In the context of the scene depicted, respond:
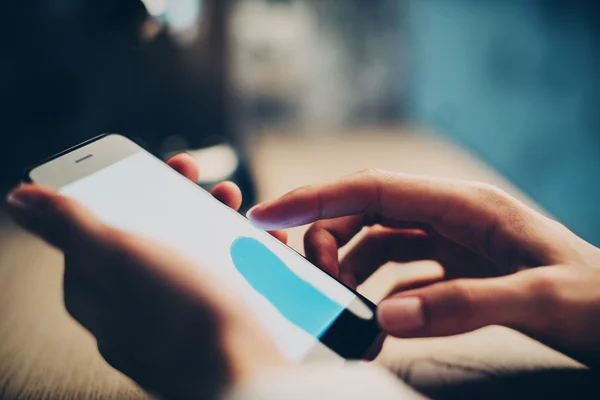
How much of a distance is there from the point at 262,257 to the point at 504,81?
2.13 ft

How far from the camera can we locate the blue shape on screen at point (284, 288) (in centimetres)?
29

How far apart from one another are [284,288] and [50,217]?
0.49 feet

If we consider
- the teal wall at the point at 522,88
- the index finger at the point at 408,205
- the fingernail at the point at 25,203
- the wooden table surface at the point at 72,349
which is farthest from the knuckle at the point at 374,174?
the teal wall at the point at 522,88

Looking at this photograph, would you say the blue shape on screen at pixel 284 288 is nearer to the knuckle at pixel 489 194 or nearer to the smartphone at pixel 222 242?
the smartphone at pixel 222 242

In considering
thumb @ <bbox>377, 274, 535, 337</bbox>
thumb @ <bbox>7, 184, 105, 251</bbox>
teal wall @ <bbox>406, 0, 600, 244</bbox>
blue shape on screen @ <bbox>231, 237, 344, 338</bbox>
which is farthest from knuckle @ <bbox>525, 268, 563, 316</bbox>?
teal wall @ <bbox>406, 0, 600, 244</bbox>

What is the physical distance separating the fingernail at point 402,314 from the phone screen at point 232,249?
3cm

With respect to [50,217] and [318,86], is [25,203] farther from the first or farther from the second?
[318,86]

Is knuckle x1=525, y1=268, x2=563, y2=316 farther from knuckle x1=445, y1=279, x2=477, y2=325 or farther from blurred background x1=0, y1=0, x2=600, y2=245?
blurred background x1=0, y1=0, x2=600, y2=245

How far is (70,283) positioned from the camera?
0.30m

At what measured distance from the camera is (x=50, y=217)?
0.82ft

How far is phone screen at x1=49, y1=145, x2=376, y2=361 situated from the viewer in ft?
0.95

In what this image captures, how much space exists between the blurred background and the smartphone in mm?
147

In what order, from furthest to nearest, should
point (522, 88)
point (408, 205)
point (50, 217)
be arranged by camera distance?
point (522, 88) → point (408, 205) → point (50, 217)

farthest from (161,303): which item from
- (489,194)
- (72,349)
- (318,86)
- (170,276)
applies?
(318,86)
